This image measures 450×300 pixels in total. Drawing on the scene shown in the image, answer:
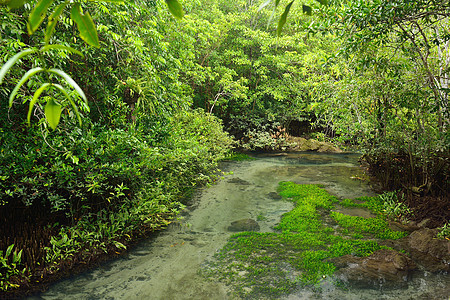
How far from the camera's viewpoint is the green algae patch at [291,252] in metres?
3.76

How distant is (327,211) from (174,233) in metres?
A: 3.51

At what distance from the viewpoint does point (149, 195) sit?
5.00m

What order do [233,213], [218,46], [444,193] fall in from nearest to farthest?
[444,193] < [233,213] < [218,46]

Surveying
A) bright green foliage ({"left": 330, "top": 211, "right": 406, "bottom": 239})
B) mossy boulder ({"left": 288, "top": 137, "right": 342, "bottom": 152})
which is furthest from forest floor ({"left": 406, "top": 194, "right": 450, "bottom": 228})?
mossy boulder ({"left": 288, "top": 137, "right": 342, "bottom": 152})

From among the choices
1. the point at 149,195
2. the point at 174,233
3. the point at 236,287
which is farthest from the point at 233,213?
the point at 236,287

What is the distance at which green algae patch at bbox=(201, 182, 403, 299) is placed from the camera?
3.76 meters

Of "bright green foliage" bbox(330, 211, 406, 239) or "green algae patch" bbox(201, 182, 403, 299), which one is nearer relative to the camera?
"green algae patch" bbox(201, 182, 403, 299)

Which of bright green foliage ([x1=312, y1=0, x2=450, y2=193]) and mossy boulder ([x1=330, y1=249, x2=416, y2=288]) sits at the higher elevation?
bright green foliage ([x1=312, y1=0, x2=450, y2=193])

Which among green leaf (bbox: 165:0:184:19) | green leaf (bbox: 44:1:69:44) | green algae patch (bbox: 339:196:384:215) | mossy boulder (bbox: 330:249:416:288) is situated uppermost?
green leaf (bbox: 165:0:184:19)

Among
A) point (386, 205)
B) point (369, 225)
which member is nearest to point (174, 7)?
point (369, 225)

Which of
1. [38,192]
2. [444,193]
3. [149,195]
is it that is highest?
[38,192]

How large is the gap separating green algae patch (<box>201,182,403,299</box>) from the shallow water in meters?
0.19

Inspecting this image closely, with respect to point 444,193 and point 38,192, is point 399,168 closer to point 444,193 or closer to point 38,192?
point 444,193

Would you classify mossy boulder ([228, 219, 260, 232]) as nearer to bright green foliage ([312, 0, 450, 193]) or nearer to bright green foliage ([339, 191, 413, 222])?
bright green foliage ([339, 191, 413, 222])
